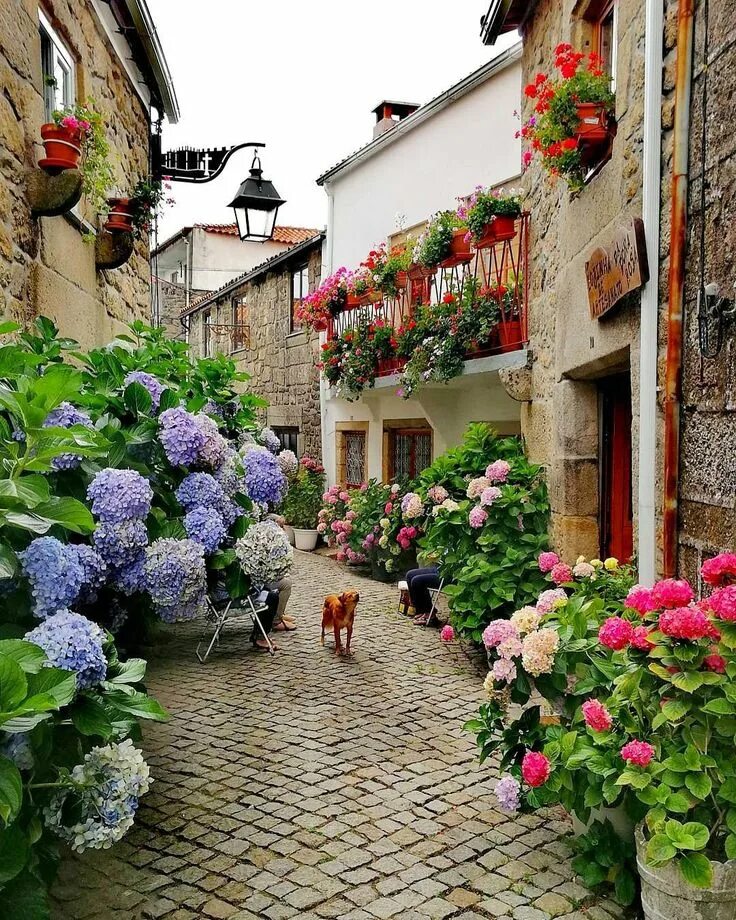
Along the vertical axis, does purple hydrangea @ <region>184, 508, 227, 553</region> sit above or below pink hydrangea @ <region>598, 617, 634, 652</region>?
above

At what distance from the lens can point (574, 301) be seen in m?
4.55

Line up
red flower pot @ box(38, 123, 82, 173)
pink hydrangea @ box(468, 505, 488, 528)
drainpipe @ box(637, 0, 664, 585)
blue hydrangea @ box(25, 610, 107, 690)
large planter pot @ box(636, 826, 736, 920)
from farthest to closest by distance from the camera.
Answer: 1. pink hydrangea @ box(468, 505, 488, 528)
2. red flower pot @ box(38, 123, 82, 173)
3. drainpipe @ box(637, 0, 664, 585)
4. large planter pot @ box(636, 826, 736, 920)
5. blue hydrangea @ box(25, 610, 107, 690)

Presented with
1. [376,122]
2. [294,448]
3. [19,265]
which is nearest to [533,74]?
[19,265]

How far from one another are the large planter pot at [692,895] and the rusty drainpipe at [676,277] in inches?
44.5

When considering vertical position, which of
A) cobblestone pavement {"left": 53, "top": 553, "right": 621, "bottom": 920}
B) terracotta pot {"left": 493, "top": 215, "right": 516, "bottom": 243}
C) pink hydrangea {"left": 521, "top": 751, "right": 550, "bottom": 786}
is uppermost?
terracotta pot {"left": 493, "top": 215, "right": 516, "bottom": 243}

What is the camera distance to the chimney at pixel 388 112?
1175 cm

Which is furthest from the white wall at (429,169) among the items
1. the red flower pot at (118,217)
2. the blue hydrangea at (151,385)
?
the blue hydrangea at (151,385)

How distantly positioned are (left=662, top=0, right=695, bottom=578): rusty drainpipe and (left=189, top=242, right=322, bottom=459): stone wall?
9194 millimetres

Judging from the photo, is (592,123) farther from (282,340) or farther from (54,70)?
(282,340)

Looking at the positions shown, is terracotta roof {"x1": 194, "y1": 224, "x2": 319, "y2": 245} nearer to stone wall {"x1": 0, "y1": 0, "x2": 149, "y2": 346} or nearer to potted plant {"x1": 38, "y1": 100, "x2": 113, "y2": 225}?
stone wall {"x1": 0, "y1": 0, "x2": 149, "y2": 346}

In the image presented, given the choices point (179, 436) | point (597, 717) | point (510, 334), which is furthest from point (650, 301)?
point (510, 334)

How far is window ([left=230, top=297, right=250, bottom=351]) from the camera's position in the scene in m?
15.5

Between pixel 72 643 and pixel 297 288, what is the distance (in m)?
12.0

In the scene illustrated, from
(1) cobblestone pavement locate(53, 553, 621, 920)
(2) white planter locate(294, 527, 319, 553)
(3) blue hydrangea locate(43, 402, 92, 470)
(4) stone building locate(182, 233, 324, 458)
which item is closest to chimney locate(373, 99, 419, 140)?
(4) stone building locate(182, 233, 324, 458)
